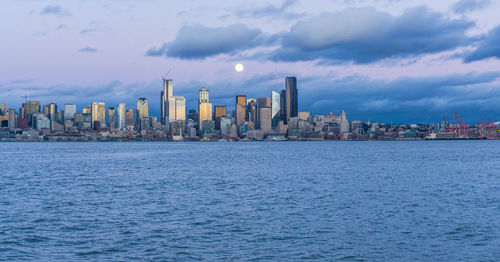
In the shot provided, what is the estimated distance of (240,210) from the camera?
41.2 metres

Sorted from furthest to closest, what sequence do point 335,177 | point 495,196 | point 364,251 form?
1. point 335,177
2. point 495,196
3. point 364,251

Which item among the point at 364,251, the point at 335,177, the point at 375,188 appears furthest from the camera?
the point at 335,177

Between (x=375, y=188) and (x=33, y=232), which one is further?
(x=375, y=188)

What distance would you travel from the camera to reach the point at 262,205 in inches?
1737

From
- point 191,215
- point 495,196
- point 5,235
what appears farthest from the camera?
point 495,196

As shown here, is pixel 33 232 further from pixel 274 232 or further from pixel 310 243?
pixel 310 243

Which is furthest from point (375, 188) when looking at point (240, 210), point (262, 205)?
point (240, 210)

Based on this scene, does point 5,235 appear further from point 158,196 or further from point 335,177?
point 335,177

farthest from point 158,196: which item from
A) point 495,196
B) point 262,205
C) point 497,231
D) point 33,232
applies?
point 495,196

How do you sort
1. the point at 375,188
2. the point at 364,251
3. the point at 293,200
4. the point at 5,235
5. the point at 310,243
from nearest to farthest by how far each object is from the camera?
the point at 364,251
the point at 310,243
the point at 5,235
the point at 293,200
the point at 375,188

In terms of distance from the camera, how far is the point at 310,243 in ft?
95.3

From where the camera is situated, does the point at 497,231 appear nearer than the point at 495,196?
Yes

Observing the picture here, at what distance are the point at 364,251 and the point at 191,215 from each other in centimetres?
1626

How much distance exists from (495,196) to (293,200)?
2254 centimetres
